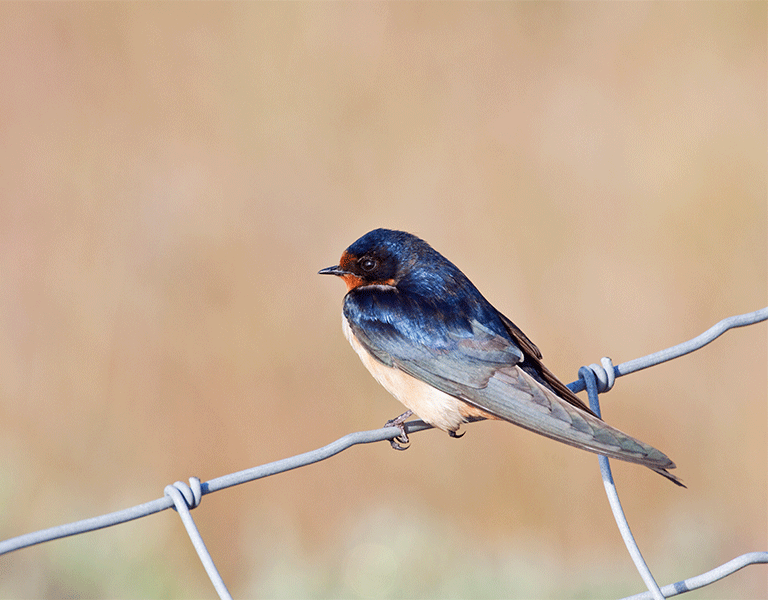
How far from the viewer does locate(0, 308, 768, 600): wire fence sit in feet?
3.39

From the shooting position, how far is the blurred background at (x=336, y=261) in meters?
3.05

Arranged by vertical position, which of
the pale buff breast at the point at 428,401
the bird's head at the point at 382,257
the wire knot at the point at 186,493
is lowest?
the wire knot at the point at 186,493

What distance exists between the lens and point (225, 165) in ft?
12.8

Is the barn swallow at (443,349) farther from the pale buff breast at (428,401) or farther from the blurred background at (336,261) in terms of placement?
the blurred background at (336,261)

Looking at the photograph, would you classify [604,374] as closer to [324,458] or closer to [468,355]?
[468,355]

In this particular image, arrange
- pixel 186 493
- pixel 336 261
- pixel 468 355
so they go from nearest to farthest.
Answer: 1. pixel 186 493
2. pixel 468 355
3. pixel 336 261

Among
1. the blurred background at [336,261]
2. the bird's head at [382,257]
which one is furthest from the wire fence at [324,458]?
the blurred background at [336,261]

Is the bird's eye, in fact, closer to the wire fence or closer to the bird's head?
the bird's head

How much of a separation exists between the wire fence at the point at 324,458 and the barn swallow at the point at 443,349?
10 cm

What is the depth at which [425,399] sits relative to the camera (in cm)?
194

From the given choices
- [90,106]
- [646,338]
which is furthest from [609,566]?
[90,106]

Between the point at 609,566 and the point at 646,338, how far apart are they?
102 cm

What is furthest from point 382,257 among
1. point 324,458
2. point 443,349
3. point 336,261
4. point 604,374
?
point 336,261

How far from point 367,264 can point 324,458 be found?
1.04 metres
